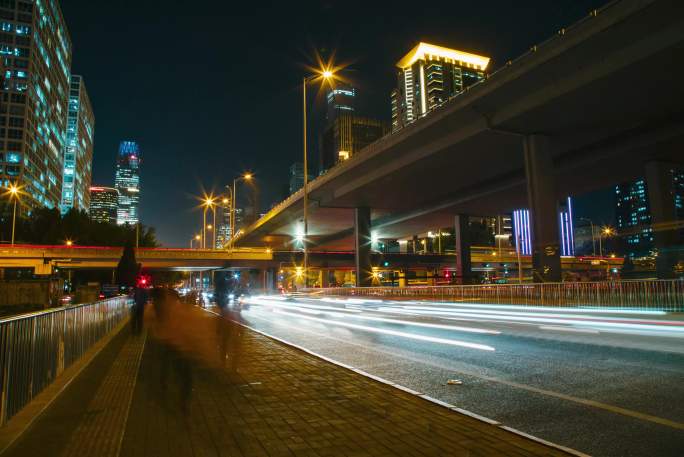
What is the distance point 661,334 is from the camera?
410 inches

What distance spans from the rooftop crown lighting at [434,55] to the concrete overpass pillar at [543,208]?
146 meters

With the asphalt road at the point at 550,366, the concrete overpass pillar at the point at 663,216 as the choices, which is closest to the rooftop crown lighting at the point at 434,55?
the concrete overpass pillar at the point at 663,216

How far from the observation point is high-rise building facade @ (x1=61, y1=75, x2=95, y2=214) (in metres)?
152

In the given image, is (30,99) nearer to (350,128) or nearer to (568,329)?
(350,128)

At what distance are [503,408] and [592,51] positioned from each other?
68.4 ft

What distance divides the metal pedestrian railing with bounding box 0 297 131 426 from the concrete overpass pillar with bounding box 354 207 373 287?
45731 millimetres

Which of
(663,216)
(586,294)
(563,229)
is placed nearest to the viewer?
(586,294)

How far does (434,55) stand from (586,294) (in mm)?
163537

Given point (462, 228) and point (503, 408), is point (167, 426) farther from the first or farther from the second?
point (462, 228)

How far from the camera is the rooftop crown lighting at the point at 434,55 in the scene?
544 feet

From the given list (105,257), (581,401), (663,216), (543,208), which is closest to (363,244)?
(543,208)

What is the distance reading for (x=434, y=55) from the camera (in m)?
167

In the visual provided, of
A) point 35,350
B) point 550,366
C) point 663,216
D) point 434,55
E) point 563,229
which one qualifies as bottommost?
point 550,366

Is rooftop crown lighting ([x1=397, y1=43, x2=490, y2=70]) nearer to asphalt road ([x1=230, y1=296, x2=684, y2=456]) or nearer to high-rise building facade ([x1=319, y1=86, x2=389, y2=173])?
high-rise building facade ([x1=319, y1=86, x2=389, y2=173])
